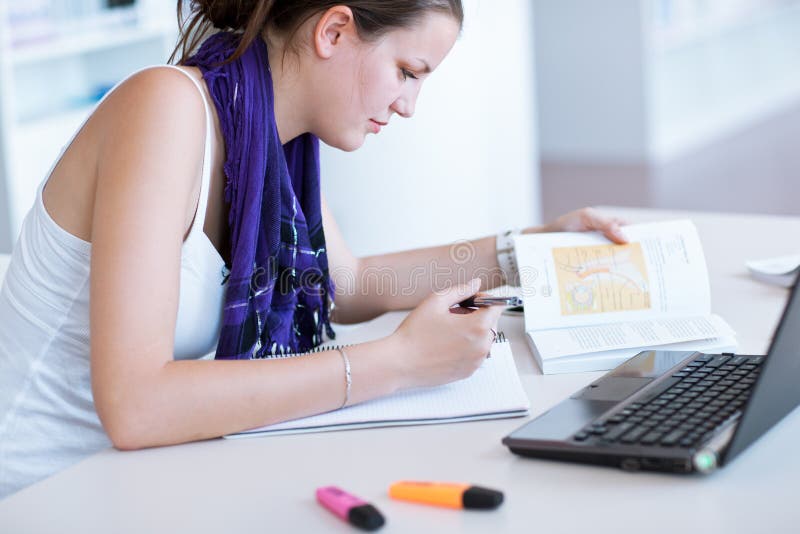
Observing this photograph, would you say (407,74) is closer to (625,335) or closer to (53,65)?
(625,335)

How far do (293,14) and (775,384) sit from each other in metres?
0.74

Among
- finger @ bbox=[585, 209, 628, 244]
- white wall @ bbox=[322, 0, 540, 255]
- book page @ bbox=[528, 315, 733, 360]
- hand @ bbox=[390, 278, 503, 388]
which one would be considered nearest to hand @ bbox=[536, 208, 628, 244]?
finger @ bbox=[585, 209, 628, 244]

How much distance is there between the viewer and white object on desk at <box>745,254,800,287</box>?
60.6 inches

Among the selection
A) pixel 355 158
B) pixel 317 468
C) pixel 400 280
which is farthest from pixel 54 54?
pixel 317 468

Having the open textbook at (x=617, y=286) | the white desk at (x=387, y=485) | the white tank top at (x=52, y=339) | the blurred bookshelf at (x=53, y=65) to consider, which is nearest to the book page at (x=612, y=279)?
the open textbook at (x=617, y=286)

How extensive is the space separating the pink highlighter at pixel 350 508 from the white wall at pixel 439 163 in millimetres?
2080

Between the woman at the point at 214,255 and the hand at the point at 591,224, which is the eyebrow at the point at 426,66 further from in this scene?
the hand at the point at 591,224

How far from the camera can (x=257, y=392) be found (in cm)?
105

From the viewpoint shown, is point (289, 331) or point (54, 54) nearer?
point (289, 331)

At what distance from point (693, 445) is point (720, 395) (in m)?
0.15

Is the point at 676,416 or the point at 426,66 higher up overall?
the point at 426,66

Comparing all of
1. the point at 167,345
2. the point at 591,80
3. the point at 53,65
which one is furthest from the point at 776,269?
the point at 591,80

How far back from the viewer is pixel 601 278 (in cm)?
139

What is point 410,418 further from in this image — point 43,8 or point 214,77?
point 43,8
